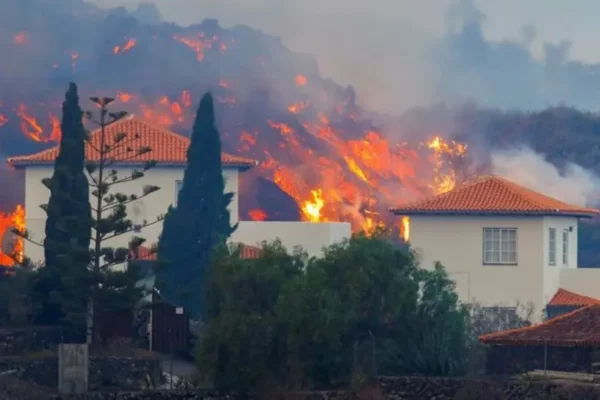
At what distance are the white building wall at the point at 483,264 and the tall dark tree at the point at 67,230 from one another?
14.7m

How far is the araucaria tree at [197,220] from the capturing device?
189 feet

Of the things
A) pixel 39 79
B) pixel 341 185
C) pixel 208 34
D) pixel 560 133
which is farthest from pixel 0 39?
pixel 560 133

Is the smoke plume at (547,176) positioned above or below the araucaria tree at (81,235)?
above

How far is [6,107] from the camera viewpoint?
8512 centimetres

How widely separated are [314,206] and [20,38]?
68.3 feet

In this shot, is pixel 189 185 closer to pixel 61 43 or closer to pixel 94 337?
pixel 94 337

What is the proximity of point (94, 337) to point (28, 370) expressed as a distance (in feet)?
16.7

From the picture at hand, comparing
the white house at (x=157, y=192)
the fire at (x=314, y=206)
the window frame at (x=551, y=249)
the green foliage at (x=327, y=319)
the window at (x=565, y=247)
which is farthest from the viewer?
the fire at (x=314, y=206)

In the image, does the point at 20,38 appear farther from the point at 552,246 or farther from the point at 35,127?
the point at 552,246

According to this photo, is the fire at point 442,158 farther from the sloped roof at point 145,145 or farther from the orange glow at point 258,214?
the sloped roof at point 145,145

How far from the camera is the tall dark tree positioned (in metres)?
46.7

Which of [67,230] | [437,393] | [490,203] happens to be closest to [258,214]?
[490,203]

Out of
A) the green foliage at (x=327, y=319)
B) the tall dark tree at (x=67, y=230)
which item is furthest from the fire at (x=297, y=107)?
the green foliage at (x=327, y=319)

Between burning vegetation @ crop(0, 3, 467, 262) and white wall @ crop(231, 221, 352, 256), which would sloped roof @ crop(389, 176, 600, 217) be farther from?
burning vegetation @ crop(0, 3, 467, 262)
